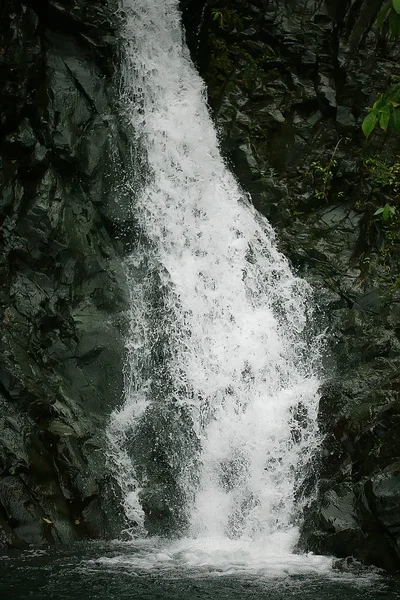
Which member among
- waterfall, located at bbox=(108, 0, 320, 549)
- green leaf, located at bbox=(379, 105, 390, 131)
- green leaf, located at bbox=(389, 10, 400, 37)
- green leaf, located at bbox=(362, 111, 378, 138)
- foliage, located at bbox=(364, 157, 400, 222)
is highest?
foliage, located at bbox=(364, 157, 400, 222)

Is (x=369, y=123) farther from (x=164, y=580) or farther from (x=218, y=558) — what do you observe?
(x=218, y=558)

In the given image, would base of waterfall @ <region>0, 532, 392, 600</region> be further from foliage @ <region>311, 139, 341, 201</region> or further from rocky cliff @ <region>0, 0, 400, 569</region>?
foliage @ <region>311, 139, 341, 201</region>

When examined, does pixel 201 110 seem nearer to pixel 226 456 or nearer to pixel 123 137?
pixel 123 137

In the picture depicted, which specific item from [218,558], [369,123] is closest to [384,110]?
[369,123]

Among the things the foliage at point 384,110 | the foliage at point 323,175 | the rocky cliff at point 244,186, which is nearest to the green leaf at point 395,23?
the foliage at point 384,110

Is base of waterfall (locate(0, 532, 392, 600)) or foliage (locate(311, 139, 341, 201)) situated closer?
base of waterfall (locate(0, 532, 392, 600))

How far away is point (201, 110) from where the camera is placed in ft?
37.4

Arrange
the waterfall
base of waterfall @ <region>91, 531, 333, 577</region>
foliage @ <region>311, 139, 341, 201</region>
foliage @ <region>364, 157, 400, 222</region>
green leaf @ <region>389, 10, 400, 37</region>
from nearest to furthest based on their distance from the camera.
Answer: green leaf @ <region>389, 10, 400, 37</region> → base of waterfall @ <region>91, 531, 333, 577</region> → the waterfall → foliage @ <region>364, 157, 400, 222</region> → foliage @ <region>311, 139, 341, 201</region>

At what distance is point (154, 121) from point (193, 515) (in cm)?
616

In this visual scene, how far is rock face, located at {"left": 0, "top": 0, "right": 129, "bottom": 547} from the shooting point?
787cm

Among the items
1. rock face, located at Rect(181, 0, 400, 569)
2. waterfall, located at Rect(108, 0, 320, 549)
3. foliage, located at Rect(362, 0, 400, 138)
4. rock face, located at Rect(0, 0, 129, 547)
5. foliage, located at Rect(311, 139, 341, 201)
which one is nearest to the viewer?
foliage, located at Rect(362, 0, 400, 138)

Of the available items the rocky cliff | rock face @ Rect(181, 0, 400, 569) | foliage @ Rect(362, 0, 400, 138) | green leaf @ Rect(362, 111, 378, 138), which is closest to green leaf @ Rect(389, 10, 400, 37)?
foliage @ Rect(362, 0, 400, 138)

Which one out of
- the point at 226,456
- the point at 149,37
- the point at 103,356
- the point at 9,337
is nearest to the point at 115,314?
the point at 103,356

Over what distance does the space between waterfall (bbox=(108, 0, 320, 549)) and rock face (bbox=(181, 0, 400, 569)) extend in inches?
13.1
